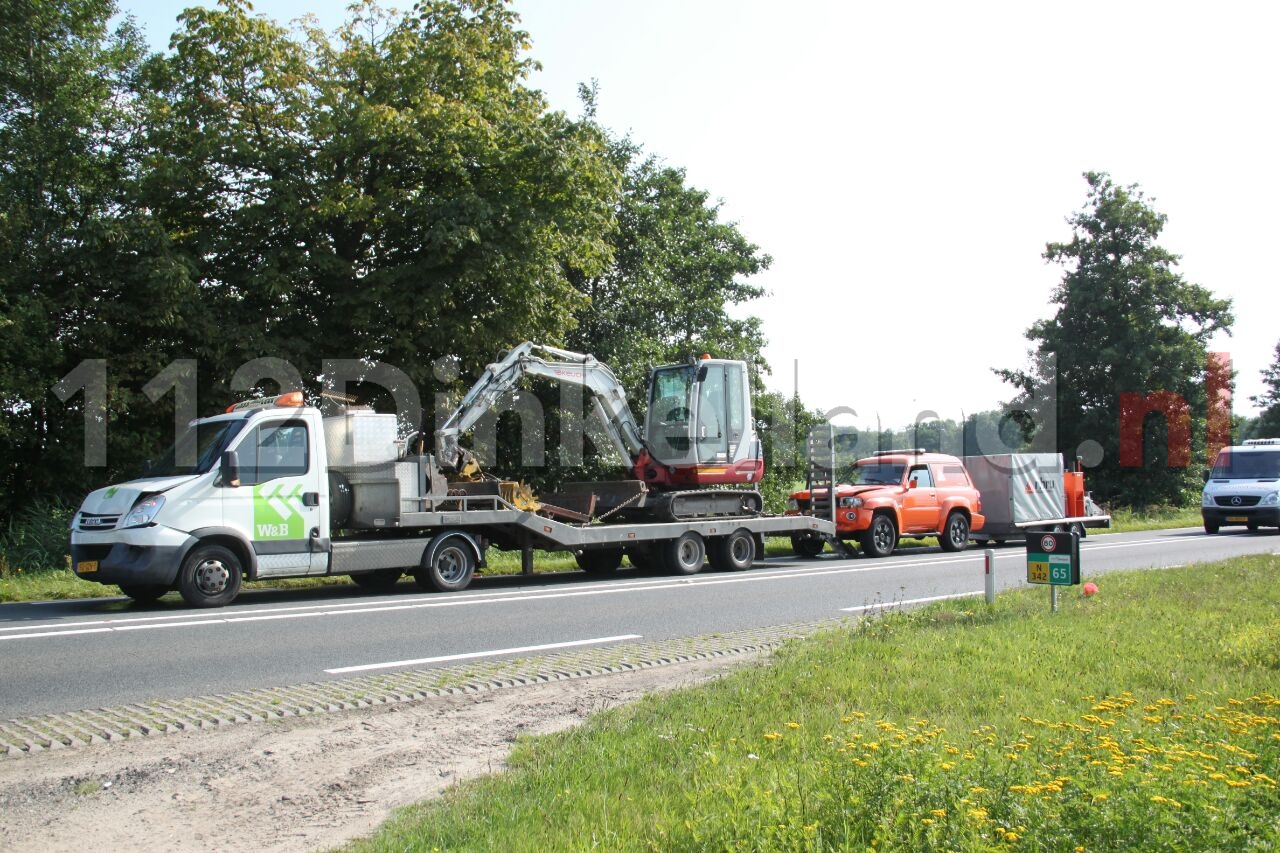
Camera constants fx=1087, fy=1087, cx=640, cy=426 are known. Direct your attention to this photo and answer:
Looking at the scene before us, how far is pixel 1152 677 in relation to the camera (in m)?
8.06

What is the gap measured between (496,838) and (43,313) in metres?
18.1

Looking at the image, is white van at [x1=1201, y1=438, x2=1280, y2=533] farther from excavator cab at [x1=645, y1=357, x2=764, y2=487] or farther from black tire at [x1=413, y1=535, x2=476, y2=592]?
black tire at [x1=413, y1=535, x2=476, y2=592]

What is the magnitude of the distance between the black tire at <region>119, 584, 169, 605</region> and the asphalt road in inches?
5.9

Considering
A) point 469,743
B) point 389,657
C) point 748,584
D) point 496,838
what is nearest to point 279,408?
point 389,657

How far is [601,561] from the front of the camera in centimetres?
1886

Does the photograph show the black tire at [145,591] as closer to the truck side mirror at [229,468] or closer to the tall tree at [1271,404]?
the truck side mirror at [229,468]

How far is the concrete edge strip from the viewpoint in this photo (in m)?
7.04

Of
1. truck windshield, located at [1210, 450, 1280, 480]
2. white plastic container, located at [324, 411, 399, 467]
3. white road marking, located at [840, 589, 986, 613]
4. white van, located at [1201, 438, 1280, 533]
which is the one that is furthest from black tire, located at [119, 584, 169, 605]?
truck windshield, located at [1210, 450, 1280, 480]

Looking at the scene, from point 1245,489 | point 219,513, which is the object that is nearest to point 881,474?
point 1245,489

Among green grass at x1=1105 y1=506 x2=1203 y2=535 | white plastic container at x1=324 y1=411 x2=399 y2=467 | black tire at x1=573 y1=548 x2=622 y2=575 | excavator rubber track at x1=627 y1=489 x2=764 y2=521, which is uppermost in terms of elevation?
white plastic container at x1=324 y1=411 x2=399 y2=467

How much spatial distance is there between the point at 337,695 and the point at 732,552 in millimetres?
11767

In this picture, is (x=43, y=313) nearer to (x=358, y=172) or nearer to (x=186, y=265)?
(x=186, y=265)

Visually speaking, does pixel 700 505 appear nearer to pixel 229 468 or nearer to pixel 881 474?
pixel 881 474

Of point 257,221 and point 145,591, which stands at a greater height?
point 257,221
